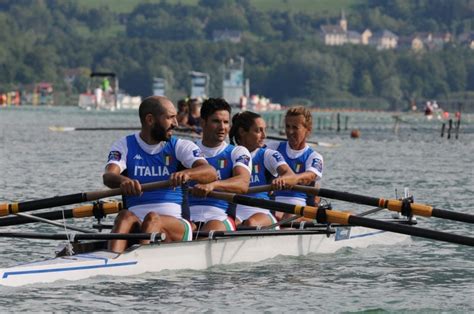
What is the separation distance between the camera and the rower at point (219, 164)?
15.9 meters

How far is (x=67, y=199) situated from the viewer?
15.3 meters

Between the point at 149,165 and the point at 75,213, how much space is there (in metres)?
1.85

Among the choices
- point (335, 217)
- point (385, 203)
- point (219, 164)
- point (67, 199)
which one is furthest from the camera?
point (385, 203)

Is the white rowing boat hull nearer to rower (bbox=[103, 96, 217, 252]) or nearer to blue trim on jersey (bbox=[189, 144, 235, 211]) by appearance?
rower (bbox=[103, 96, 217, 252])

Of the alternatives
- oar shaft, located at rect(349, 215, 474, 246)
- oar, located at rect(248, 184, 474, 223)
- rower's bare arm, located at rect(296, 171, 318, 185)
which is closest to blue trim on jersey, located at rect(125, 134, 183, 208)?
A: oar, located at rect(248, 184, 474, 223)

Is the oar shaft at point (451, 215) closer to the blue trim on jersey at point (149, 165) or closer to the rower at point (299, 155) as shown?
the rower at point (299, 155)

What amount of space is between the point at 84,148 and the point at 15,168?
61.3 ft

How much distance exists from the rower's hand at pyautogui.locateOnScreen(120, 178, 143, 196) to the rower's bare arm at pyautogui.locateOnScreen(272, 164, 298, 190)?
8.83 ft

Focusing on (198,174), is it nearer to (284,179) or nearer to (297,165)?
(284,179)

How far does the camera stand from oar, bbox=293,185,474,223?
16.1m

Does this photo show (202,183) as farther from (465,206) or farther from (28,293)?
(465,206)

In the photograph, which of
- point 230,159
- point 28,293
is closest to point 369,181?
point 230,159

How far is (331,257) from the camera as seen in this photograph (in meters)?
18.3

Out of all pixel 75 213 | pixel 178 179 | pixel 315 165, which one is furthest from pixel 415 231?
pixel 75 213
